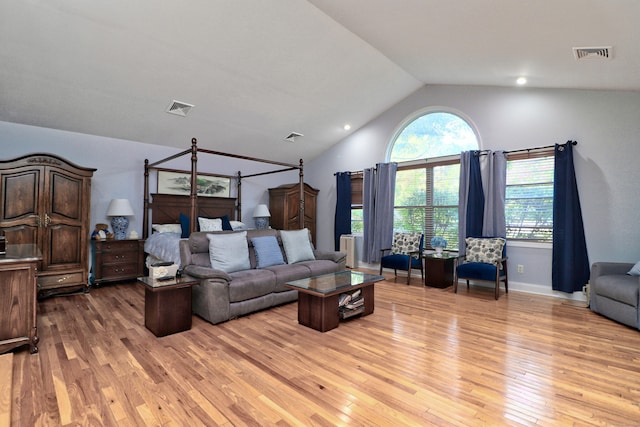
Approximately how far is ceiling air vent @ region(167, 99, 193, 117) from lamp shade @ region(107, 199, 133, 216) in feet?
5.24

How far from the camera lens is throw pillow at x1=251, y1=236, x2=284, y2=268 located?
4.12 meters

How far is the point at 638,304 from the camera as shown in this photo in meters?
3.05

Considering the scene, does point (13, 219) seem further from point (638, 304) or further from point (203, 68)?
point (638, 304)

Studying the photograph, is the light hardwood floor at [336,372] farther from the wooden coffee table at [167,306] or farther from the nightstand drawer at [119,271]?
the nightstand drawer at [119,271]

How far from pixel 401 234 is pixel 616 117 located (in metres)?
3.24

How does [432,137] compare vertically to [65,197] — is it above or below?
above

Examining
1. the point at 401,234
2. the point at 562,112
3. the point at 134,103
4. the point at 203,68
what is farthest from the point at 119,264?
the point at 562,112

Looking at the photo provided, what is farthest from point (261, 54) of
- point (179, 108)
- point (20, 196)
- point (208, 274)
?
point (20, 196)

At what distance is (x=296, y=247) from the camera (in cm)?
453

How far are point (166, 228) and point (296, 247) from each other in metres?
2.46

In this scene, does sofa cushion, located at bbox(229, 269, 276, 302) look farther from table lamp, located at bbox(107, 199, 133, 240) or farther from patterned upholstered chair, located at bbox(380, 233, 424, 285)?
table lamp, located at bbox(107, 199, 133, 240)

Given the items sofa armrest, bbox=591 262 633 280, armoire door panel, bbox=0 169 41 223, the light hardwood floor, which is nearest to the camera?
the light hardwood floor

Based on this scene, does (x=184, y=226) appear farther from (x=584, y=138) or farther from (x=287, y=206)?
(x=584, y=138)

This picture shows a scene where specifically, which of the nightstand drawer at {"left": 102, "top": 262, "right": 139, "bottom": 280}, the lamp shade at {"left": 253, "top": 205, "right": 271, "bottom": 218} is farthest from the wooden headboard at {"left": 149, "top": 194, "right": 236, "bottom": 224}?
the nightstand drawer at {"left": 102, "top": 262, "right": 139, "bottom": 280}
